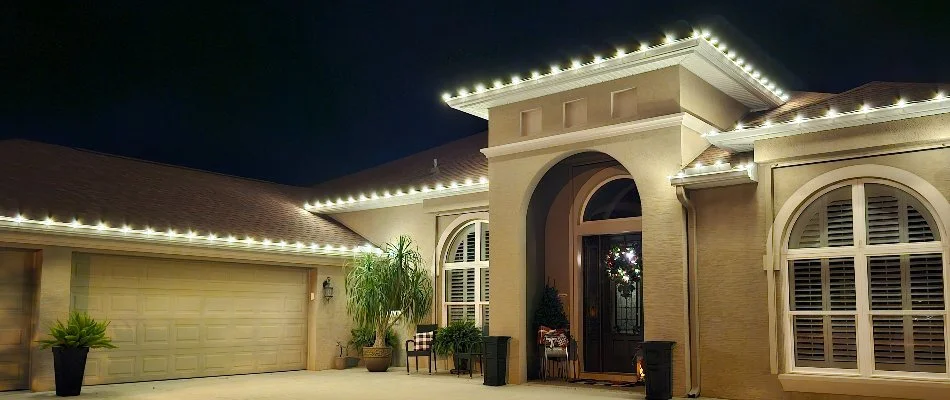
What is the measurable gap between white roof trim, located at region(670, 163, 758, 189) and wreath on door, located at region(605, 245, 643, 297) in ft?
9.14

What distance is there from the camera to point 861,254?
10.1 m

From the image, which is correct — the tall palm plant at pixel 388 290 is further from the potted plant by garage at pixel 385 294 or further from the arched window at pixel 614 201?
the arched window at pixel 614 201

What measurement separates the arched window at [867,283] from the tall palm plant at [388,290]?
24.0ft

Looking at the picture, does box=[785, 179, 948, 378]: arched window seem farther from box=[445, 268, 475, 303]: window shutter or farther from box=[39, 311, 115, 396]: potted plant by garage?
box=[39, 311, 115, 396]: potted plant by garage

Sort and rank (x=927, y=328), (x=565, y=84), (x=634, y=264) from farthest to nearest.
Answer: (x=634, y=264) → (x=565, y=84) → (x=927, y=328)

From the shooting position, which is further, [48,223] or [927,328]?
[48,223]

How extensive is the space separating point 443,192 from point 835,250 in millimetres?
7617

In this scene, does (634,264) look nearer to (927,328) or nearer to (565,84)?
(565,84)

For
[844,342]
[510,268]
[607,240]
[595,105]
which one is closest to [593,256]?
[607,240]

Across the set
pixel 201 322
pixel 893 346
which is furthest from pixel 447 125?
pixel 893 346

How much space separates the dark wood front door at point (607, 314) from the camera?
1384cm

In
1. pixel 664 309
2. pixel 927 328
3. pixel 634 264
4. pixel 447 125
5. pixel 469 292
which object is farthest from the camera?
pixel 447 125

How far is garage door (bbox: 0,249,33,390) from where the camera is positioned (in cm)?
1188

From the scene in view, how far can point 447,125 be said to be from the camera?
102 feet
